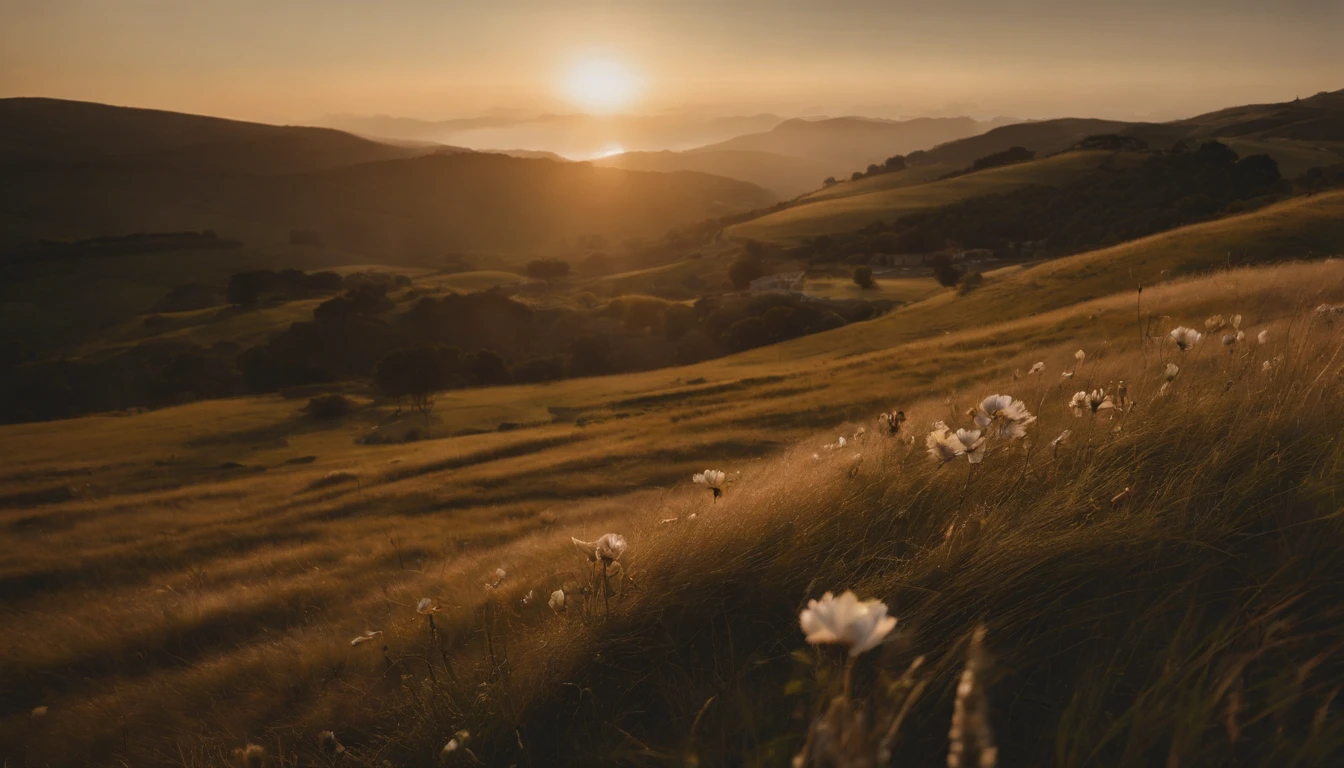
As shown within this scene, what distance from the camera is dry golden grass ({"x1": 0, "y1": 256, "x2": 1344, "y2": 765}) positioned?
286 centimetres

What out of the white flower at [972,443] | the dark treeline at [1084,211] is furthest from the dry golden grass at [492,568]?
the dark treeline at [1084,211]

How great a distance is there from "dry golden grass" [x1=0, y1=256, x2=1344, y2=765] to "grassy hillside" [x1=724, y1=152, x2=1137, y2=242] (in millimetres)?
82164

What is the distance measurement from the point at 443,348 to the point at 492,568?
43840 millimetres

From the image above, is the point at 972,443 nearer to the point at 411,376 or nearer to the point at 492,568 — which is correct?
the point at 492,568

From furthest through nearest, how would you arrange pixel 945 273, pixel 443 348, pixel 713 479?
pixel 945 273
pixel 443 348
pixel 713 479

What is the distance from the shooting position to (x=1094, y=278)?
36375 millimetres

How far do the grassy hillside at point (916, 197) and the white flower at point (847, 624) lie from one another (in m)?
106

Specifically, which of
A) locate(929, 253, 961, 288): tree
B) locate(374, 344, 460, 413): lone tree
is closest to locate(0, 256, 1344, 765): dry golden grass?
locate(374, 344, 460, 413): lone tree

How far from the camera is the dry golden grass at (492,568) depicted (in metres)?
2.86

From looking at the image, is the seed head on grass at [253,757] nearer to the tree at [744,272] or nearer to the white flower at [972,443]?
the white flower at [972,443]

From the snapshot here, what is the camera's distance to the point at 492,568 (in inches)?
336

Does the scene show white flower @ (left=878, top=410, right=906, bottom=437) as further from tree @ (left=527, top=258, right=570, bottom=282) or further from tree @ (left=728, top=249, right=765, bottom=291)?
tree @ (left=527, top=258, right=570, bottom=282)

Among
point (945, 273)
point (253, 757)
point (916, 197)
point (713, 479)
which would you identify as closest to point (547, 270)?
point (916, 197)

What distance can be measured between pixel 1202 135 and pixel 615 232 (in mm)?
132205
